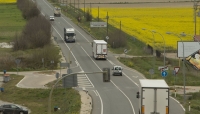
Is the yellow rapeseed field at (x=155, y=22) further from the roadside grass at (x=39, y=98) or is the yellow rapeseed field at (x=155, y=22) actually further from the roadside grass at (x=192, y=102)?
the roadside grass at (x=39, y=98)

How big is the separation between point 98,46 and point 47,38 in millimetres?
15365

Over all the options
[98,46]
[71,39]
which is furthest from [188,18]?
[98,46]

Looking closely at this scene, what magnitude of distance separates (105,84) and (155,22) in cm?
7500

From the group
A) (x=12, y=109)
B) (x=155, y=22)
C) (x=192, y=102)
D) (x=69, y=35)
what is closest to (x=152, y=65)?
(x=69, y=35)

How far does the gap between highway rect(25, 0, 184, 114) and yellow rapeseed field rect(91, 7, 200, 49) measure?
14.1 m

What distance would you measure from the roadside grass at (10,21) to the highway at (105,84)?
12.8 metres

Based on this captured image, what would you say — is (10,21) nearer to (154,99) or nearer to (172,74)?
(172,74)

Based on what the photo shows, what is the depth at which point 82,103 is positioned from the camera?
151 ft

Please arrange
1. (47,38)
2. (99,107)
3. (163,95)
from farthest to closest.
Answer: (47,38) → (99,107) → (163,95)

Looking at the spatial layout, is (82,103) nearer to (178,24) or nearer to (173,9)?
(178,24)

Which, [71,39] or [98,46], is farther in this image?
[71,39]

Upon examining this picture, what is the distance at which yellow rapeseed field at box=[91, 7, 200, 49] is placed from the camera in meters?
104

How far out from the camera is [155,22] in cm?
13075

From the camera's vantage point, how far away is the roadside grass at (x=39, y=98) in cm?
4798
